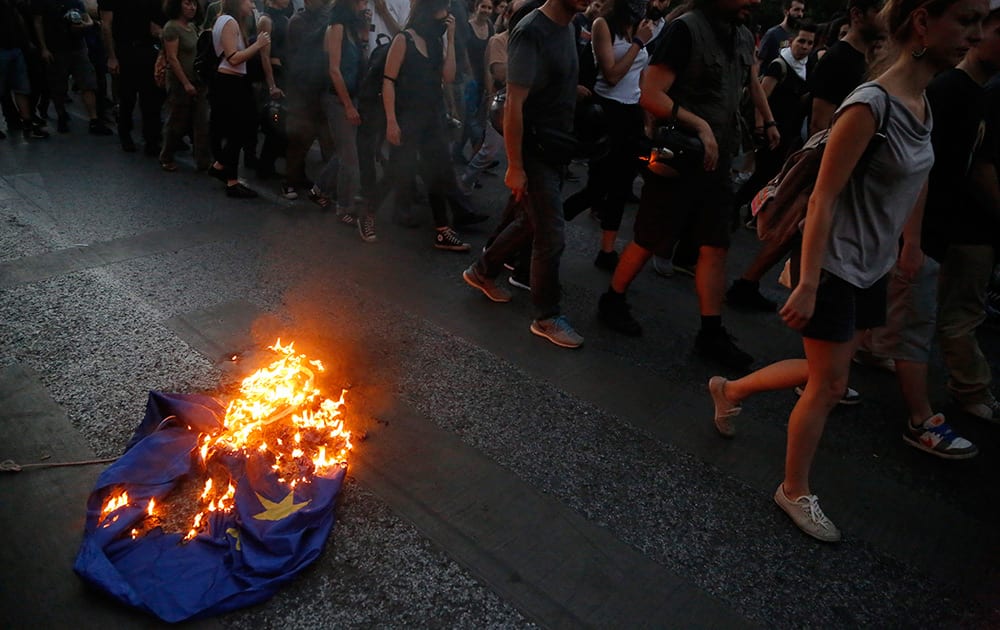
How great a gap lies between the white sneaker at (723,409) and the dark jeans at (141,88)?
7.44 metres

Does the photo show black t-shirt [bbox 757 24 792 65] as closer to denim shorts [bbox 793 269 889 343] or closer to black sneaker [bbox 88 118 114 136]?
denim shorts [bbox 793 269 889 343]

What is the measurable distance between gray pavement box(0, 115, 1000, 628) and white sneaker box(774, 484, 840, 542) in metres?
0.05

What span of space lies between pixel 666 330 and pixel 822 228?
2390 millimetres

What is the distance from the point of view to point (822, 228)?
266cm

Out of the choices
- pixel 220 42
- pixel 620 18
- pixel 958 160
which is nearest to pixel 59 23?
pixel 220 42

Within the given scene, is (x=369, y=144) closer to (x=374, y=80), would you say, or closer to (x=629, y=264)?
(x=374, y=80)

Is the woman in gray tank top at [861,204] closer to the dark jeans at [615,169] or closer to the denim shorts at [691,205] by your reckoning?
the denim shorts at [691,205]

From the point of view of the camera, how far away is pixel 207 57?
692cm

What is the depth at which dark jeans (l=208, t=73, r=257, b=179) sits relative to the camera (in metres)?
7.02

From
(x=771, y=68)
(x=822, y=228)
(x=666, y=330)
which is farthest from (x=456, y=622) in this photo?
(x=771, y=68)

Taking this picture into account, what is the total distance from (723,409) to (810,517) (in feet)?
2.47

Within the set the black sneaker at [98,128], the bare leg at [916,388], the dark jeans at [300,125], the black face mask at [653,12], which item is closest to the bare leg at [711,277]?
the bare leg at [916,388]

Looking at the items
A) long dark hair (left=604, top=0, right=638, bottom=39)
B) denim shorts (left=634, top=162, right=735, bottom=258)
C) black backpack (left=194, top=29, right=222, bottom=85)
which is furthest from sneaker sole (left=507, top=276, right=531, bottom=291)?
black backpack (left=194, top=29, right=222, bottom=85)

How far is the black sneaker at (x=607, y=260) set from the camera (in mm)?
5941
